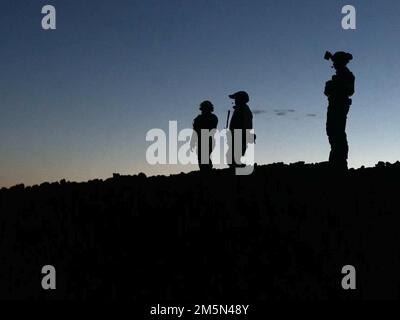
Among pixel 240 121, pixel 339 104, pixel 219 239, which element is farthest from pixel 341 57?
pixel 219 239

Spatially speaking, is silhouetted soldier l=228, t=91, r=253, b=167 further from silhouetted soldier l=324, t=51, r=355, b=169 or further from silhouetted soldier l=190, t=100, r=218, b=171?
silhouetted soldier l=324, t=51, r=355, b=169

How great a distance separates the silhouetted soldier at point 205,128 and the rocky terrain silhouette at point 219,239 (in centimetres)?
346

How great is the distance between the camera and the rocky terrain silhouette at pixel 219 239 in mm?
11516

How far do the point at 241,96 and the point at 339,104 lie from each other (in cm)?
327

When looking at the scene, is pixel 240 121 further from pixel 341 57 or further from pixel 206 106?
pixel 341 57

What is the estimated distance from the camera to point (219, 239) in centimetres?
1289

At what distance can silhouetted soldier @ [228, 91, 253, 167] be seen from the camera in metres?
18.5

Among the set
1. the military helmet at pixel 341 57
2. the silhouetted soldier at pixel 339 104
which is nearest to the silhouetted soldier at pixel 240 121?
the silhouetted soldier at pixel 339 104
